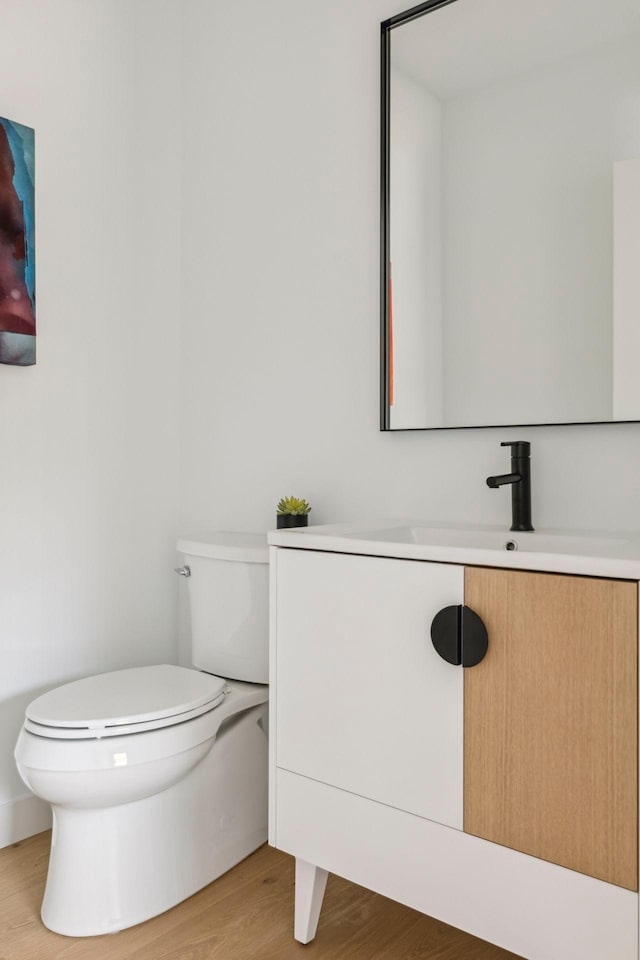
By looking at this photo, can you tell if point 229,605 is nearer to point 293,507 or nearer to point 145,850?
point 293,507

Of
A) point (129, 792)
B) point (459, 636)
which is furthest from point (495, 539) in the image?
point (129, 792)

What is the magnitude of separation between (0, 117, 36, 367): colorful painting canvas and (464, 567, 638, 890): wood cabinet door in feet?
4.22

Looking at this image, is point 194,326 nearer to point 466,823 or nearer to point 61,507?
point 61,507

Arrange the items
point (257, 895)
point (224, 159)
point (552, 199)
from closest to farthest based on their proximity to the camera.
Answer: point (552, 199)
point (257, 895)
point (224, 159)

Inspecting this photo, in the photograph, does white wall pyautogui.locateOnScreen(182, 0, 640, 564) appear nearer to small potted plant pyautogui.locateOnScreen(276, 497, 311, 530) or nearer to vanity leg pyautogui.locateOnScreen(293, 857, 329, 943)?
small potted plant pyautogui.locateOnScreen(276, 497, 311, 530)

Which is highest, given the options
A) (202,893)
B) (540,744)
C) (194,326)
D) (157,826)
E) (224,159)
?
(224,159)

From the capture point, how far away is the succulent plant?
5.82 ft

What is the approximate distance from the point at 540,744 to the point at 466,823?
20cm

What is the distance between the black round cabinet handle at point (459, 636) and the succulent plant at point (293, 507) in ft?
2.25

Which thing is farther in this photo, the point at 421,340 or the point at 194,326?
the point at 194,326

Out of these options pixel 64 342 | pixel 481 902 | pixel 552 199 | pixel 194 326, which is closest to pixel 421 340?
pixel 552 199

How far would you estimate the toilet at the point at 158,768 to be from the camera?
143cm

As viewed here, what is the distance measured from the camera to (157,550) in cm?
221

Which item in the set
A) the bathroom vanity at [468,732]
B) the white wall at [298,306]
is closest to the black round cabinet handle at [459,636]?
the bathroom vanity at [468,732]
